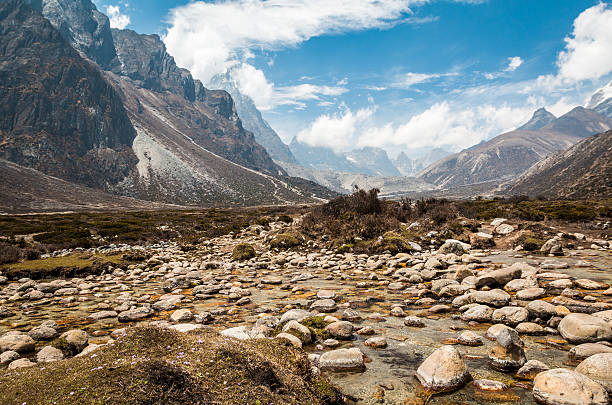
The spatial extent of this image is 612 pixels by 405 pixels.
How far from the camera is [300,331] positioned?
640 centimetres

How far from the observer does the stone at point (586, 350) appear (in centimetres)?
514

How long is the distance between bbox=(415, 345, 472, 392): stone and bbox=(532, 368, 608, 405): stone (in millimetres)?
900

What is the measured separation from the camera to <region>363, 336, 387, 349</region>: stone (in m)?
6.14

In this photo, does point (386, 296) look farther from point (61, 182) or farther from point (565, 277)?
point (61, 182)

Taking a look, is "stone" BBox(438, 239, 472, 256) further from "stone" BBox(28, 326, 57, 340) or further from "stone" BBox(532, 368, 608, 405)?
"stone" BBox(28, 326, 57, 340)

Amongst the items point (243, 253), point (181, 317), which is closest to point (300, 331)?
point (181, 317)

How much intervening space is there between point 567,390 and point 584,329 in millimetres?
2837

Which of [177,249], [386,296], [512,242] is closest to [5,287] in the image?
[177,249]

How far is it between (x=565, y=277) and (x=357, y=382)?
9.46m

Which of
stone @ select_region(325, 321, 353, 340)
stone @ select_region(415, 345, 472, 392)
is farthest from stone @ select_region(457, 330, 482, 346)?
stone @ select_region(325, 321, 353, 340)

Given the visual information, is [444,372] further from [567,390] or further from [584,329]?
[584,329]

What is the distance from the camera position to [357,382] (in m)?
4.80

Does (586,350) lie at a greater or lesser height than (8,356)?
greater

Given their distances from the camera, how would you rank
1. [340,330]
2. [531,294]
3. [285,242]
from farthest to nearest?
1. [285,242]
2. [531,294]
3. [340,330]
